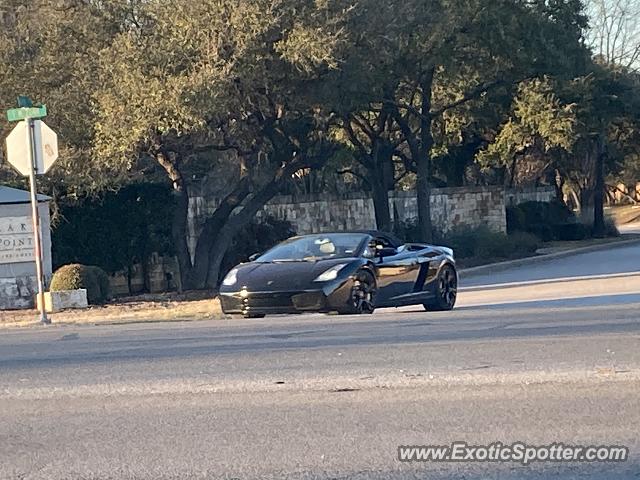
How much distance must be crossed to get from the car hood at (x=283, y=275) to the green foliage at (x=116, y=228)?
10.2 meters

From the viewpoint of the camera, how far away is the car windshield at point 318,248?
16.1 m

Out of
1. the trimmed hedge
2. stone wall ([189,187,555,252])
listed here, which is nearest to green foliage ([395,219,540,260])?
stone wall ([189,187,555,252])

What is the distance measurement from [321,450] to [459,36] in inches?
841

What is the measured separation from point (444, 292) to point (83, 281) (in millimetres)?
7243

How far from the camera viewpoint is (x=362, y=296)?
51.3 ft

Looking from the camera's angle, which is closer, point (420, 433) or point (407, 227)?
point (420, 433)

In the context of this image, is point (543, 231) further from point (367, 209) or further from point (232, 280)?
point (232, 280)

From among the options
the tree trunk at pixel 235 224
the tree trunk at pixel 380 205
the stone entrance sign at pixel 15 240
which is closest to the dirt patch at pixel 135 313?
A: the stone entrance sign at pixel 15 240

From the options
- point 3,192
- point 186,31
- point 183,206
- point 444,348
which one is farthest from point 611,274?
point 444,348

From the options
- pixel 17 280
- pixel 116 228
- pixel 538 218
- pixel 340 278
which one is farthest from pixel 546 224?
pixel 340 278

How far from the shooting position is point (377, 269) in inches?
631

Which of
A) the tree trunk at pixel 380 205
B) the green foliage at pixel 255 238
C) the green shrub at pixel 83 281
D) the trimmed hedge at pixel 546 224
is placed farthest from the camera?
the trimmed hedge at pixel 546 224

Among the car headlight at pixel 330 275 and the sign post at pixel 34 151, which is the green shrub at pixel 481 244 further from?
the car headlight at pixel 330 275

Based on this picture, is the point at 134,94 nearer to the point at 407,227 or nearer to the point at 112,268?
the point at 112,268
